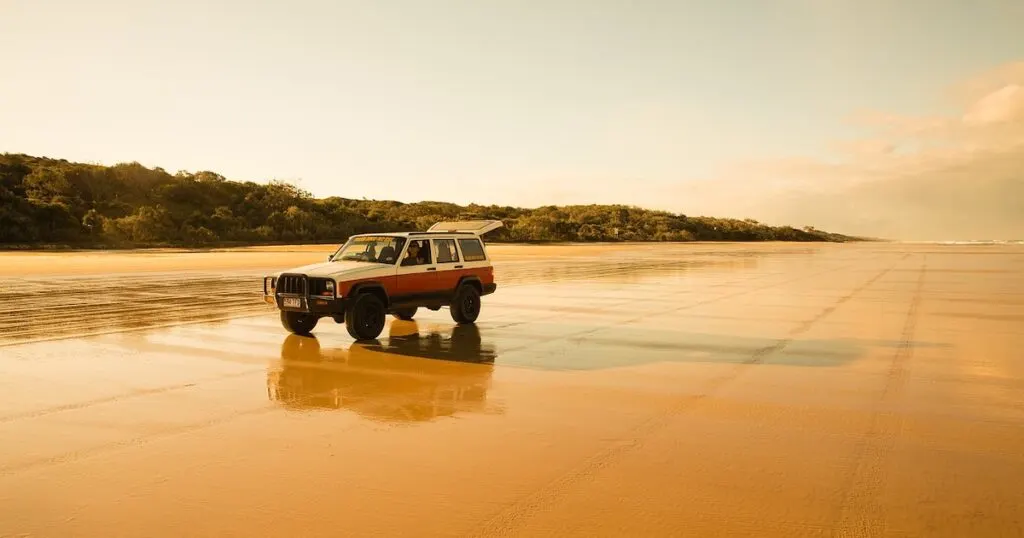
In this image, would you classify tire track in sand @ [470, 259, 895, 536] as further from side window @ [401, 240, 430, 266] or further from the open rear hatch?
the open rear hatch

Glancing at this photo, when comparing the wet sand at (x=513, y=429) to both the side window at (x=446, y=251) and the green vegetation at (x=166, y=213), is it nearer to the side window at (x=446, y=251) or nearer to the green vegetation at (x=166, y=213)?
the side window at (x=446, y=251)

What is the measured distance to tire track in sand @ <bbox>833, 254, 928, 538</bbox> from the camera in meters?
4.57

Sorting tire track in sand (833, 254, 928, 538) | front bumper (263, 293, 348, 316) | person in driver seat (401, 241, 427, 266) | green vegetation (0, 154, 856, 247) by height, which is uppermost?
green vegetation (0, 154, 856, 247)

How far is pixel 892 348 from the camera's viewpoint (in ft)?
39.5

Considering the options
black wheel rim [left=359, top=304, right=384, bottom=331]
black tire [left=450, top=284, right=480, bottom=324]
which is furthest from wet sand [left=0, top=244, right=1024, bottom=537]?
black wheel rim [left=359, top=304, right=384, bottom=331]

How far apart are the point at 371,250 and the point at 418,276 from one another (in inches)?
40.8

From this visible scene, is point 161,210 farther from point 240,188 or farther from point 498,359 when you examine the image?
point 498,359

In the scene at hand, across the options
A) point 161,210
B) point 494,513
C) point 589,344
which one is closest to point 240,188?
point 161,210

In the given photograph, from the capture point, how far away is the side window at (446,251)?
14.4m

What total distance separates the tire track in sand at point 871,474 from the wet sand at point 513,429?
24mm

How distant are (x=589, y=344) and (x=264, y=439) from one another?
6766mm

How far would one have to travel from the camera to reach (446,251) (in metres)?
14.6

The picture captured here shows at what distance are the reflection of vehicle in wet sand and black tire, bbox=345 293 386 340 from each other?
263 mm

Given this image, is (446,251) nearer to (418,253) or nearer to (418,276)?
(418,253)
